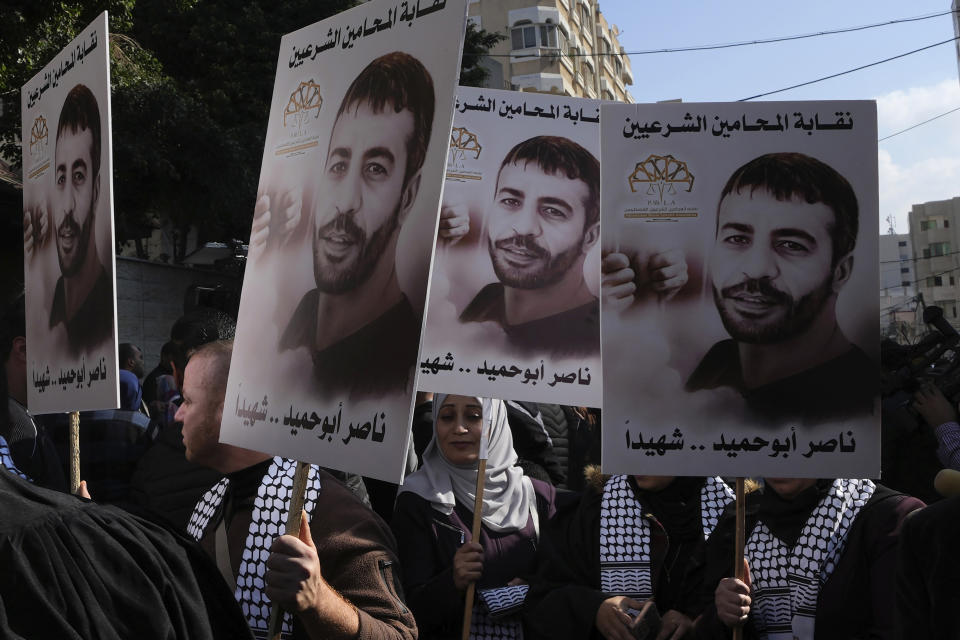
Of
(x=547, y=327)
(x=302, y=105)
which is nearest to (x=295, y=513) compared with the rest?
(x=302, y=105)

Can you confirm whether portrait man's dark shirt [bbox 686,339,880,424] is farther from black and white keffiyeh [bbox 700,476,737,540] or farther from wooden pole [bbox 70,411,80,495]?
wooden pole [bbox 70,411,80,495]

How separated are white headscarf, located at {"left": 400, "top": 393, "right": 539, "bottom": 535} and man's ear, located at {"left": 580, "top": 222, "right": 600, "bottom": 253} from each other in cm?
71

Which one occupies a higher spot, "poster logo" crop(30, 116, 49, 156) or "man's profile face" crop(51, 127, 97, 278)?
"poster logo" crop(30, 116, 49, 156)

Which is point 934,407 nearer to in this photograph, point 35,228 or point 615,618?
point 615,618

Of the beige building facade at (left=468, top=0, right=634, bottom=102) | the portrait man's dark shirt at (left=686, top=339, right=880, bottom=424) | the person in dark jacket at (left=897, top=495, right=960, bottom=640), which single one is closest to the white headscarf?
the portrait man's dark shirt at (left=686, top=339, right=880, bottom=424)

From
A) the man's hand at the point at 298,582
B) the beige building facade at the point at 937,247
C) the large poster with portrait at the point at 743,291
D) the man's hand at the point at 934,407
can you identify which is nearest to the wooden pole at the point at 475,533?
the large poster with portrait at the point at 743,291

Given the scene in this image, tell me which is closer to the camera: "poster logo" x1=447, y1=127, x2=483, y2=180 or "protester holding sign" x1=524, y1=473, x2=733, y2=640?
"protester holding sign" x1=524, y1=473, x2=733, y2=640

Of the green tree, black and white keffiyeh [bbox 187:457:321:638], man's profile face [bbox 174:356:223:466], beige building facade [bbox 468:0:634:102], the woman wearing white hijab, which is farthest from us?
beige building facade [bbox 468:0:634:102]

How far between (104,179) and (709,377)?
1.98 metres

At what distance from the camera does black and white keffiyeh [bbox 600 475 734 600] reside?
3467 mm

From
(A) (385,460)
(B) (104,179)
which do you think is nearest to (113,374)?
(B) (104,179)

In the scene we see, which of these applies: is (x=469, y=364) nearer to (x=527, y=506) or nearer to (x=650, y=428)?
(x=527, y=506)

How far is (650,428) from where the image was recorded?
2.98m

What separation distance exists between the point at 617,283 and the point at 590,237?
1078 mm
